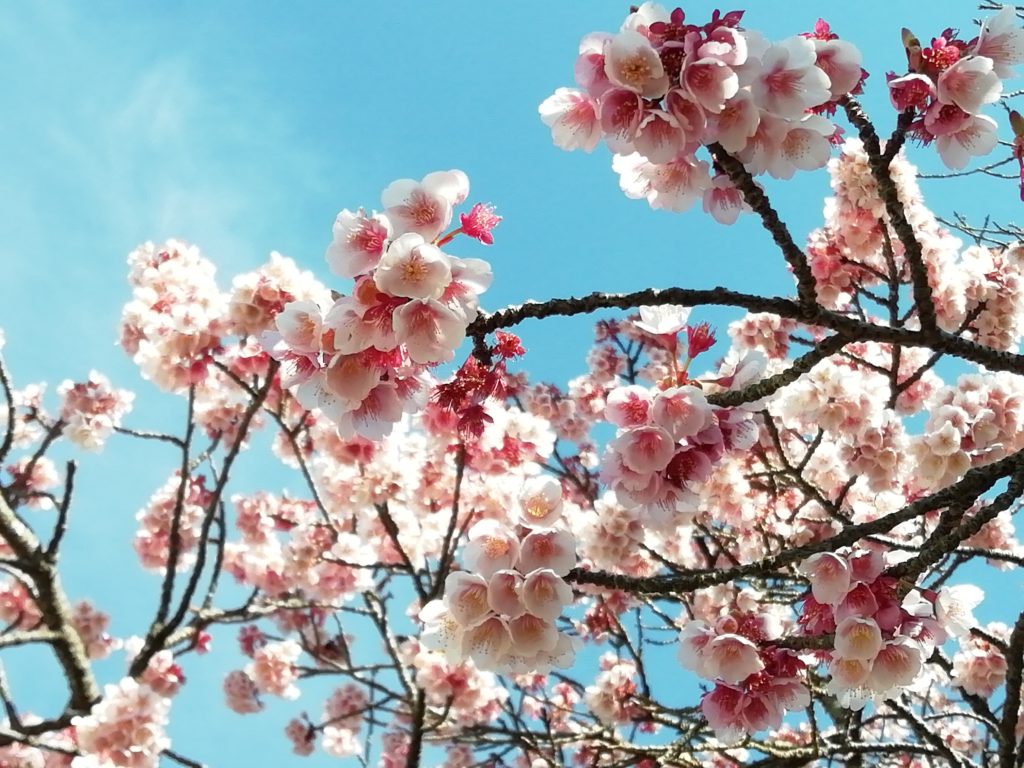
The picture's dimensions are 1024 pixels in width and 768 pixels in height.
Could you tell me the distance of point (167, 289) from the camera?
546 centimetres

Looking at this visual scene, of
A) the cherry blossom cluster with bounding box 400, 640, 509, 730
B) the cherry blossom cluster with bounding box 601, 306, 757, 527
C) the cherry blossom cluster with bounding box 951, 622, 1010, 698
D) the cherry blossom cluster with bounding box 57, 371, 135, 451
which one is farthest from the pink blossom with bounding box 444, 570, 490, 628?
the cherry blossom cluster with bounding box 57, 371, 135, 451

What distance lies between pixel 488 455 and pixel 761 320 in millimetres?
2404

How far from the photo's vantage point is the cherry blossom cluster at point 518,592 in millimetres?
1997

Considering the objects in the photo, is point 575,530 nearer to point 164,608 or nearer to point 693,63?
point 164,608

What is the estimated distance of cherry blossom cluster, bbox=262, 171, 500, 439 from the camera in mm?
1629

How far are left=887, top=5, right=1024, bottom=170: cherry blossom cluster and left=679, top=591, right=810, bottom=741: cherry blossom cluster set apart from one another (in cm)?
131

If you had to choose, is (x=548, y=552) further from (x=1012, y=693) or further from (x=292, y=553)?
(x=292, y=553)

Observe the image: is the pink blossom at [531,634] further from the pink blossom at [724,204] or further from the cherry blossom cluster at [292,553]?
the cherry blossom cluster at [292,553]

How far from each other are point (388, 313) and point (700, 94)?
2.52ft

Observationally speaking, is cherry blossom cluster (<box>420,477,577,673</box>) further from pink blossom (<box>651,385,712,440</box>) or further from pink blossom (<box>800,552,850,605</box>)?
pink blossom (<box>800,552,850,605</box>)

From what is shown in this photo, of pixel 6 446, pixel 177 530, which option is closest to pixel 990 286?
pixel 177 530

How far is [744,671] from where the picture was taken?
2207mm

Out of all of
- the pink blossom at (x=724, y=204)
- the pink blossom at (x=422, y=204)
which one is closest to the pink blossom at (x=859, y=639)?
the pink blossom at (x=724, y=204)

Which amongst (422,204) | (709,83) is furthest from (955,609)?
(422,204)
